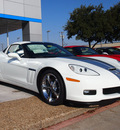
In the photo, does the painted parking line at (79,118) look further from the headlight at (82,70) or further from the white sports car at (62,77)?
the headlight at (82,70)

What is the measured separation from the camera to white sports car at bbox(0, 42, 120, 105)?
9.62 feet

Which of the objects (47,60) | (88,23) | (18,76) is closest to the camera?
(47,60)

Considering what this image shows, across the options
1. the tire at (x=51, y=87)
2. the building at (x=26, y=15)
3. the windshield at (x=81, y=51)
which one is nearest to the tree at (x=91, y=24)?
the building at (x=26, y=15)

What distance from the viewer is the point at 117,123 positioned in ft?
8.73

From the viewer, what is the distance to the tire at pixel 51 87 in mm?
3113

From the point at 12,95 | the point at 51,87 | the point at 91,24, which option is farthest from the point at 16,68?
the point at 91,24

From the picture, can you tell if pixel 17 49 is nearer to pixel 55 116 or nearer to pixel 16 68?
pixel 16 68

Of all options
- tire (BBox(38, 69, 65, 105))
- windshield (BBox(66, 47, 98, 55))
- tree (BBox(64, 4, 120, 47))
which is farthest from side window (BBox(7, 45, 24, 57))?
tree (BBox(64, 4, 120, 47))

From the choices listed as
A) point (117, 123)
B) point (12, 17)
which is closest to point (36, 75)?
point (117, 123)

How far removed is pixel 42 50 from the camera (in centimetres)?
417

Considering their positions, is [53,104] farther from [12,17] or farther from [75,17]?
[75,17]

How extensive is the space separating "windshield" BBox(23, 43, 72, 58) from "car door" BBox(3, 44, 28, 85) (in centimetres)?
19

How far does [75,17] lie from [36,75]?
852 inches

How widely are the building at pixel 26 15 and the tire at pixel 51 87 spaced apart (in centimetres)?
1151
